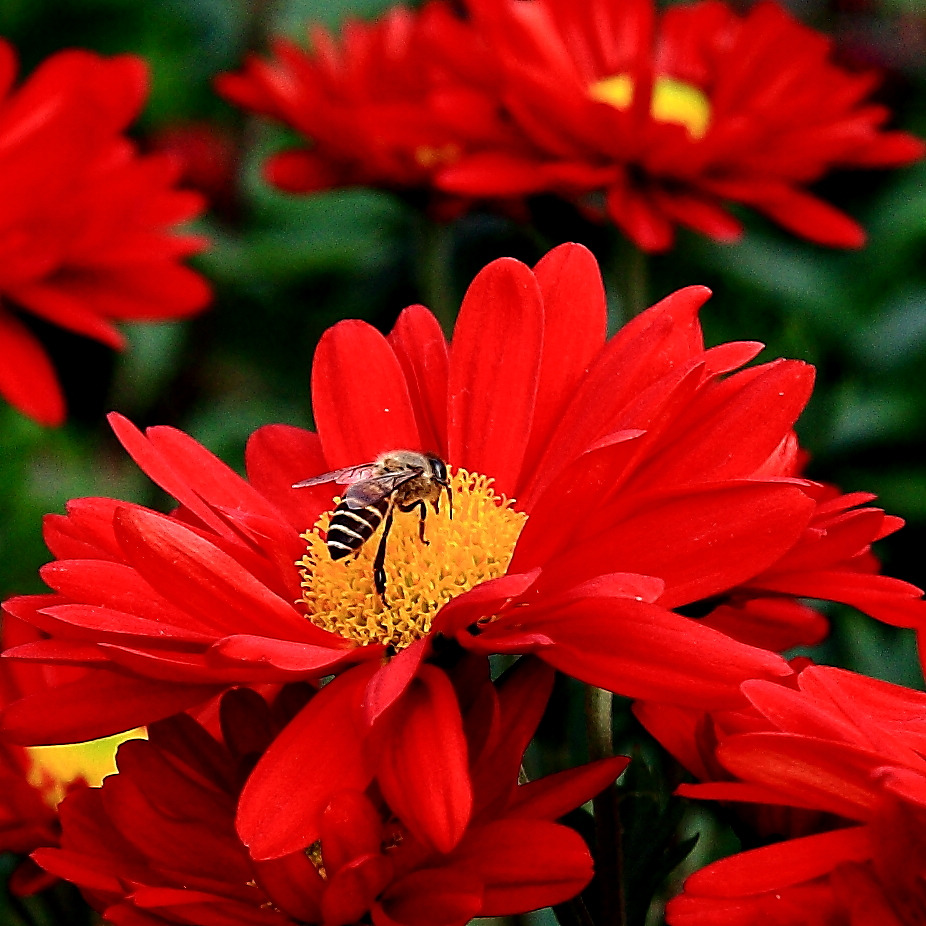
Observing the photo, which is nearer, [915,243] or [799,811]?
[799,811]

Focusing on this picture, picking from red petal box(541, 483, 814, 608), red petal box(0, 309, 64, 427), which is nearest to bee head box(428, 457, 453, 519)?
red petal box(541, 483, 814, 608)

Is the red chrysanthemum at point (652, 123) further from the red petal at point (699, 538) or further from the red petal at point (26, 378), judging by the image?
the red petal at point (699, 538)

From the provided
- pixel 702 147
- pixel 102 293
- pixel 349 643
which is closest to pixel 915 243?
pixel 702 147

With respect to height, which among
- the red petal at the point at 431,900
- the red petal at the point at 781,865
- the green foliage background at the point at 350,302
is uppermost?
the red petal at the point at 781,865

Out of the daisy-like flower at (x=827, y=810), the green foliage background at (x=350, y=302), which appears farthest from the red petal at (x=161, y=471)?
the green foliage background at (x=350, y=302)

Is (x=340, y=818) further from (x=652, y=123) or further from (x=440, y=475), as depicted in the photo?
(x=652, y=123)

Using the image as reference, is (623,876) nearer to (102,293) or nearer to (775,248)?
(102,293)
